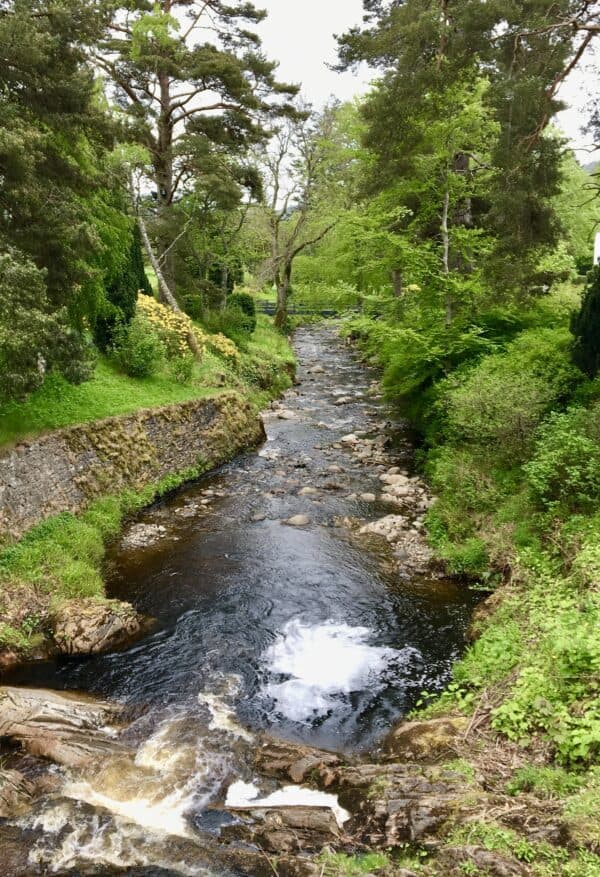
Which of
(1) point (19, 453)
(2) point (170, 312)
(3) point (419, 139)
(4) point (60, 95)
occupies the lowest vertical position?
(1) point (19, 453)

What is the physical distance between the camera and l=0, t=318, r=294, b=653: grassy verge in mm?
8641

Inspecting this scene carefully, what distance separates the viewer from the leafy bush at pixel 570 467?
8555 mm

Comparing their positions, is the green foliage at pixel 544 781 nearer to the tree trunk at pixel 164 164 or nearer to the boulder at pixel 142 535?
the boulder at pixel 142 535

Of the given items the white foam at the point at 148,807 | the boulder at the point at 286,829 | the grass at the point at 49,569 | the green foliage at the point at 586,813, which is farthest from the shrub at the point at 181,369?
the green foliage at the point at 586,813

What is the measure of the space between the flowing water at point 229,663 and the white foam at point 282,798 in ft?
0.08

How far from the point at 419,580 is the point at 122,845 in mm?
6606

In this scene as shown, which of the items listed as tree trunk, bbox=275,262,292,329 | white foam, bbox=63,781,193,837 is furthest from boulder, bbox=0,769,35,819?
tree trunk, bbox=275,262,292,329

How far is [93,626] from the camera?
8445 millimetres

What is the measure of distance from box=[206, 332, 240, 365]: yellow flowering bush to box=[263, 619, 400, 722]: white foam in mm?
14750

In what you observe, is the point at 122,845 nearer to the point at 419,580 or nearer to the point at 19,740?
the point at 19,740

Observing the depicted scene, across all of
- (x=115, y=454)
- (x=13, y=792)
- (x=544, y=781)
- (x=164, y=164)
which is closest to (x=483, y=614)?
(x=544, y=781)

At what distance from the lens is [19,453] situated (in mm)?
10617

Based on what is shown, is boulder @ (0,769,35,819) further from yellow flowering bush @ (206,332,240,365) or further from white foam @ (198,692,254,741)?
yellow flowering bush @ (206,332,240,365)

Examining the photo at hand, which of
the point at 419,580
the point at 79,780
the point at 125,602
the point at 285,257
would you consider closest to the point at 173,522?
the point at 125,602
